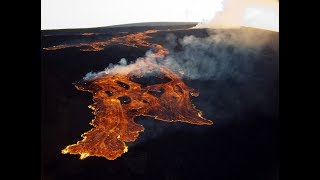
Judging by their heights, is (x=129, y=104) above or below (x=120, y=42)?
below

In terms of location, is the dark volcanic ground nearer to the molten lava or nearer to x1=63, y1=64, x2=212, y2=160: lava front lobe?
x1=63, y1=64, x2=212, y2=160: lava front lobe

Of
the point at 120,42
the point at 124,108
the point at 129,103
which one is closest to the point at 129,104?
the point at 129,103

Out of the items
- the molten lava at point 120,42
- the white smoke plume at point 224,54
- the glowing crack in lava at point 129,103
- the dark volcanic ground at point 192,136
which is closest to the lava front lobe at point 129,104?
the glowing crack in lava at point 129,103

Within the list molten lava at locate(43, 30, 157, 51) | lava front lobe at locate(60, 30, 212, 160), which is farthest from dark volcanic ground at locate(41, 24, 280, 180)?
molten lava at locate(43, 30, 157, 51)

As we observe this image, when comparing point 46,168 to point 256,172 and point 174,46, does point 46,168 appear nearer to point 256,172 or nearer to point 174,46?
point 256,172

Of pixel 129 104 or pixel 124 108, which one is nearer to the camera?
pixel 124 108

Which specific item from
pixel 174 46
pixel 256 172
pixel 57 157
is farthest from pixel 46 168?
pixel 174 46

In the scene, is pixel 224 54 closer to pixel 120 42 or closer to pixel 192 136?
pixel 192 136
